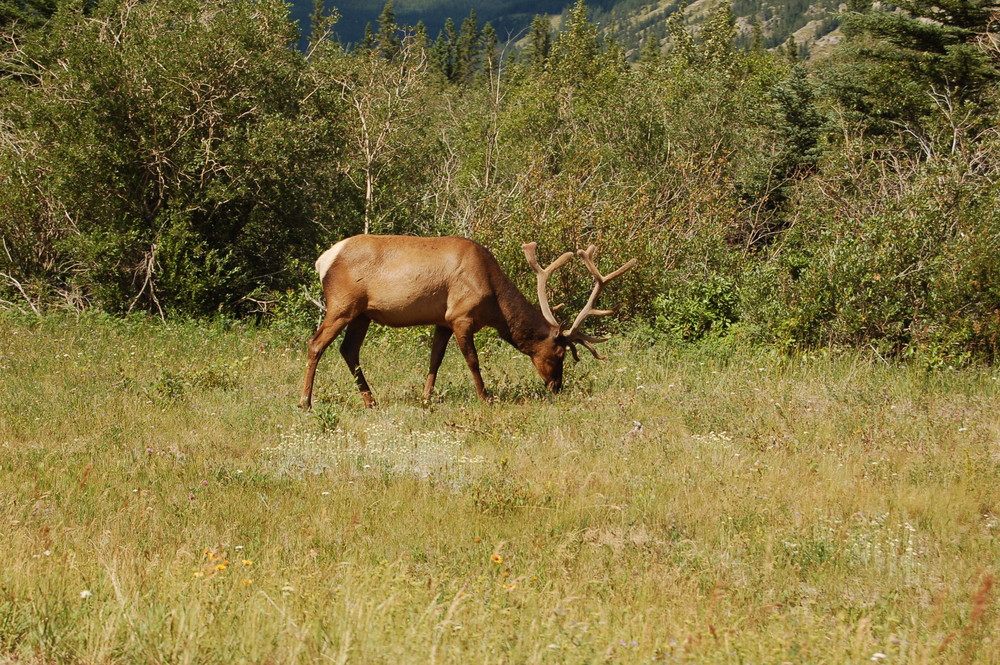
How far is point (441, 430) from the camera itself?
26.6ft

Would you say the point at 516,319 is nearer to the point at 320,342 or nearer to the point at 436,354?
the point at 436,354

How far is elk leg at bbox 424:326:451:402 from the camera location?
9.52 meters

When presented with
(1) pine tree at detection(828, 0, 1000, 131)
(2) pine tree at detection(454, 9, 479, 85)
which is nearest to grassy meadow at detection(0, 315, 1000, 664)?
(1) pine tree at detection(828, 0, 1000, 131)

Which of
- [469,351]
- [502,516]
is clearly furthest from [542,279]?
[502,516]

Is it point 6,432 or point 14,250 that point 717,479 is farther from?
point 14,250

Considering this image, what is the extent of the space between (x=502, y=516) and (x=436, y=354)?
13.0ft

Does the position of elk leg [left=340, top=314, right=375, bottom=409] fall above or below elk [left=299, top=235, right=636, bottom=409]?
below

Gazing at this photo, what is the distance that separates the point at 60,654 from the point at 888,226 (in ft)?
34.9

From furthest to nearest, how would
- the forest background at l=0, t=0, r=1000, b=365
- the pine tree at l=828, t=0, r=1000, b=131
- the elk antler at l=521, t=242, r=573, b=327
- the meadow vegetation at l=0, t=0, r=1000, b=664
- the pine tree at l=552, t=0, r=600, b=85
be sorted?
the pine tree at l=552, t=0, r=600, b=85
the pine tree at l=828, t=0, r=1000, b=131
the forest background at l=0, t=0, r=1000, b=365
the elk antler at l=521, t=242, r=573, b=327
the meadow vegetation at l=0, t=0, r=1000, b=664

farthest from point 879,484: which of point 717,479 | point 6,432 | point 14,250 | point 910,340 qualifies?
point 14,250

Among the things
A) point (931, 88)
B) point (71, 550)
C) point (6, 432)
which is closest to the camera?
point (71, 550)

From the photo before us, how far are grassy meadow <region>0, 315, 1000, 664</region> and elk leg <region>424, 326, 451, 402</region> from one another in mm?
462

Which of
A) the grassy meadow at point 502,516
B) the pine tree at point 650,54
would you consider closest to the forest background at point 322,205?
the grassy meadow at point 502,516

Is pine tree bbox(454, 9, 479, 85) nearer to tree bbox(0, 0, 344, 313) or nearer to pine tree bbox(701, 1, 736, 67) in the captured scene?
pine tree bbox(701, 1, 736, 67)
